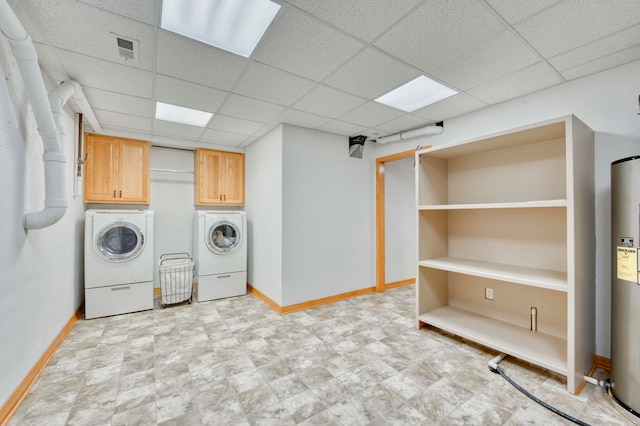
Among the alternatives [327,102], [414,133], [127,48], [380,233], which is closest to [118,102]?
[127,48]

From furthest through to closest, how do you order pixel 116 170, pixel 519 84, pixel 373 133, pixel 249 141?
pixel 249 141 < pixel 373 133 < pixel 116 170 < pixel 519 84

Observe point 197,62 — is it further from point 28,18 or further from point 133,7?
point 28,18

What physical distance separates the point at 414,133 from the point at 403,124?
21 centimetres

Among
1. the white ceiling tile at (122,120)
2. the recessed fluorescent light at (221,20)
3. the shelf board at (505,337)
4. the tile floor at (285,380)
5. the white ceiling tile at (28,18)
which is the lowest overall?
the tile floor at (285,380)

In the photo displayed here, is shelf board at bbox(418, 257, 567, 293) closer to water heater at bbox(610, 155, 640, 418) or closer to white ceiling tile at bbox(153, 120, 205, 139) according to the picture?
water heater at bbox(610, 155, 640, 418)

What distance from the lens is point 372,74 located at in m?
2.35

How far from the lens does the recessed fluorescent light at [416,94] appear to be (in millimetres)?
2596

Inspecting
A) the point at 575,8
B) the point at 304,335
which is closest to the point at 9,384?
the point at 304,335

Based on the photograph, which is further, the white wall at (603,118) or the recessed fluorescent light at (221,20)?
the white wall at (603,118)

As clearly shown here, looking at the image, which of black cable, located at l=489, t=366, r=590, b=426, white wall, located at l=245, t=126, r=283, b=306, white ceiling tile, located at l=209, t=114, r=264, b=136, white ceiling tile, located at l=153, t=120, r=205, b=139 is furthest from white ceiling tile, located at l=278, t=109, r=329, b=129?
black cable, located at l=489, t=366, r=590, b=426

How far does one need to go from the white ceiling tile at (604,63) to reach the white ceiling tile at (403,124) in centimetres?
141

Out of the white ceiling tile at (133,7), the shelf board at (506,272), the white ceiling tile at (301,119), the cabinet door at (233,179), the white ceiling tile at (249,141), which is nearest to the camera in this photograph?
the white ceiling tile at (133,7)

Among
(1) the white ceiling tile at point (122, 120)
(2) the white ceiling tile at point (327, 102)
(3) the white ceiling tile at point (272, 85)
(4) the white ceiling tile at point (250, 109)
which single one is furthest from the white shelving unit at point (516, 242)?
(1) the white ceiling tile at point (122, 120)

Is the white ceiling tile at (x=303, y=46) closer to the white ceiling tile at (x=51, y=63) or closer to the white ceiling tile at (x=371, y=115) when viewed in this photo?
the white ceiling tile at (x=371, y=115)
